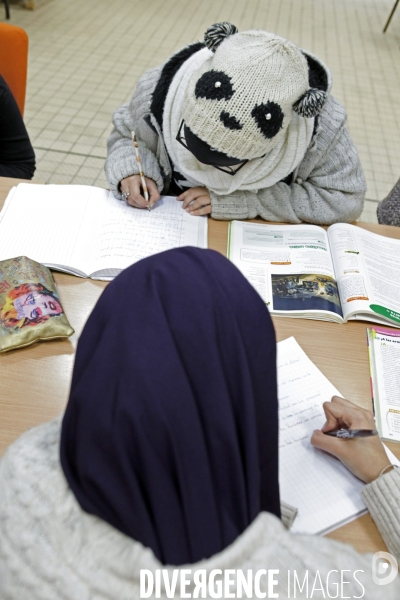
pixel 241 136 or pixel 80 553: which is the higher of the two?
pixel 241 136

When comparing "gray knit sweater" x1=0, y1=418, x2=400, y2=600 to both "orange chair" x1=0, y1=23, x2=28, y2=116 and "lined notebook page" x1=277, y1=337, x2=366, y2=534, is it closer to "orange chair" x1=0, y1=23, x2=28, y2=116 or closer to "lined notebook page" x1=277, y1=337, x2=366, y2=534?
"lined notebook page" x1=277, y1=337, x2=366, y2=534

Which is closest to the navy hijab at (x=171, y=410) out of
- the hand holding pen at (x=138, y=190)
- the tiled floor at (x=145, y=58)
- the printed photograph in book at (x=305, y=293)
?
the printed photograph in book at (x=305, y=293)

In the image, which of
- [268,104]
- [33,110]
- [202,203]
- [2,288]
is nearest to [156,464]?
[2,288]

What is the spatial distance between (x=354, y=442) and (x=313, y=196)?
663 millimetres

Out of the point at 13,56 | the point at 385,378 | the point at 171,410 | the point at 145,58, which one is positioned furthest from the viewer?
the point at 145,58

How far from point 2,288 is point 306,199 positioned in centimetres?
75

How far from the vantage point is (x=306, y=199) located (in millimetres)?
1172

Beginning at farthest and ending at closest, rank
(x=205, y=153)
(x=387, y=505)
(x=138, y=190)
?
(x=138, y=190)
(x=205, y=153)
(x=387, y=505)

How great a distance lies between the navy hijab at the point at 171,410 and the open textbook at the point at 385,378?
46 centimetres

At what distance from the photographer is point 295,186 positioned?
3.88 feet

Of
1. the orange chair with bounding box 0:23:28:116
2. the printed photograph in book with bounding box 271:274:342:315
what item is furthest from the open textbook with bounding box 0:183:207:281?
the orange chair with bounding box 0:23:28:116

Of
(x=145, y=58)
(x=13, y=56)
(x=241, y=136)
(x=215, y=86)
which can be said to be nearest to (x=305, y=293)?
(x=241, y=136)

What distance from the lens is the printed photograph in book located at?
3.20 ft

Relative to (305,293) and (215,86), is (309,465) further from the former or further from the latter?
(215,86)
